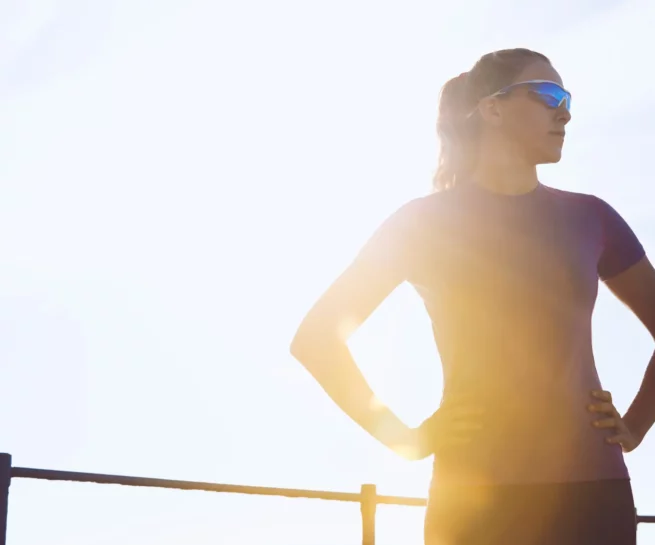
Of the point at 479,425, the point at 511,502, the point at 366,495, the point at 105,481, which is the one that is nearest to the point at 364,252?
the point at 479,425

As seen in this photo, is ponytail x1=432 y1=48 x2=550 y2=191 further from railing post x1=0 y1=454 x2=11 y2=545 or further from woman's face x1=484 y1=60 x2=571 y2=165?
railing post x1=0 y1=454 x2=11 y2=545

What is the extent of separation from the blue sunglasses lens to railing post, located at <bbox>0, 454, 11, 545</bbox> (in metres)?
2.58

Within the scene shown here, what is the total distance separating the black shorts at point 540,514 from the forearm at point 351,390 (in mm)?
228

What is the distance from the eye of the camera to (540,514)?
2.22 meters

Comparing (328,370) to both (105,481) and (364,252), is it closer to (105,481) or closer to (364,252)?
(364,252)

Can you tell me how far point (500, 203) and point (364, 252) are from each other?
13.7 inches

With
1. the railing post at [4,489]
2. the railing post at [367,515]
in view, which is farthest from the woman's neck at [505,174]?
the railing post at [367,515]

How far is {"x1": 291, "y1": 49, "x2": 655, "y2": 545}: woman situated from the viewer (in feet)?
7.33

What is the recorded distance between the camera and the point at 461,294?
7.79 ft

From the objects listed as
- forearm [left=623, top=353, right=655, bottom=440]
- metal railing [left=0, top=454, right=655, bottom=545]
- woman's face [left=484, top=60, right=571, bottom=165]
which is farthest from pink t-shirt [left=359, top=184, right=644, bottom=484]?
metal railing [left=0, top=454, right=655, bottom=545]

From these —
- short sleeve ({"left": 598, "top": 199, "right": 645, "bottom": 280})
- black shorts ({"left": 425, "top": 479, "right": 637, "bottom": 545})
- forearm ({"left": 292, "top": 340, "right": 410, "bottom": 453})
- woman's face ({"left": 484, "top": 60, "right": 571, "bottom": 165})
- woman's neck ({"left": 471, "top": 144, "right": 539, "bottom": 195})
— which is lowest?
black shorts ({"left": 425, "top": 479, "right": 637, "bottom": 545})

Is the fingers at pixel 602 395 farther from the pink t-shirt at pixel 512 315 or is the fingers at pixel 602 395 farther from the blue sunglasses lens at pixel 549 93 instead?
the blue sunglasses lens at pixel 549 93

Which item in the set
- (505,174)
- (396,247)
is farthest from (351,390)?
(505,174)

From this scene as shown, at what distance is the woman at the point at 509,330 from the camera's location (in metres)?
2.23
